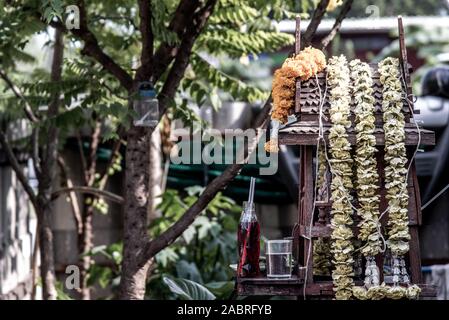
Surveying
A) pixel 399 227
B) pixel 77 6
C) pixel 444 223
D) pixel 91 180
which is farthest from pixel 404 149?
pixel 444 223

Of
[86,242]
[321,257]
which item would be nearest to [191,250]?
[86,242]

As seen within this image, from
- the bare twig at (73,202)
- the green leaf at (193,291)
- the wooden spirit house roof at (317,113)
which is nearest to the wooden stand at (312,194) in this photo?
the wooden spirit house roof at (317,113)

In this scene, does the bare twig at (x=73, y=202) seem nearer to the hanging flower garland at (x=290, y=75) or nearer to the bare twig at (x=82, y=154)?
the bare twig at (x=82, y=154)

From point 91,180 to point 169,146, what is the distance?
124cm

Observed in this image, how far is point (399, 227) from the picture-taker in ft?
17.4

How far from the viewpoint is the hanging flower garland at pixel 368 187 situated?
5.33m

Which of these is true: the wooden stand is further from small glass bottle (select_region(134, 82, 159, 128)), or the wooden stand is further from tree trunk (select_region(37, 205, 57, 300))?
tree trunk (select_region(37, 205, 57, 300))

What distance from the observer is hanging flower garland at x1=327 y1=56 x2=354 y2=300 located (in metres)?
5.32

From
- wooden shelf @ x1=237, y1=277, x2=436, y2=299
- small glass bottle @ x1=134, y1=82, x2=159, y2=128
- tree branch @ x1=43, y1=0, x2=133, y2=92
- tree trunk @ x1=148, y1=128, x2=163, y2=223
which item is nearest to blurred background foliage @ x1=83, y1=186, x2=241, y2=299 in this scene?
tree trunk @ x1=148, y1=128, x2=163, y2=223

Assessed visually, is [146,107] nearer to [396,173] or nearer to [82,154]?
[396,173]

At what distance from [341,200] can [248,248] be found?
673mm

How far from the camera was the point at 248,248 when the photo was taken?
222 inches
